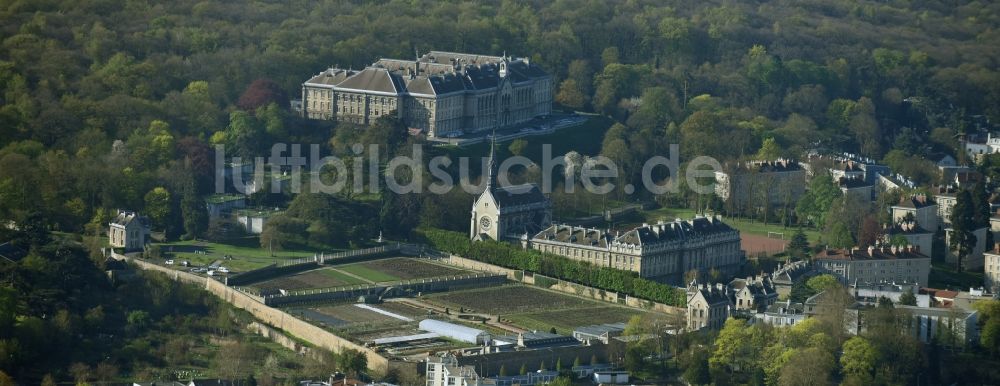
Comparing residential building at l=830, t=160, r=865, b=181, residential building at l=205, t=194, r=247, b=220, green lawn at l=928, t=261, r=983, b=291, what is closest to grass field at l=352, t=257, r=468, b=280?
residential building at l=205, t=194, r=247, b=220

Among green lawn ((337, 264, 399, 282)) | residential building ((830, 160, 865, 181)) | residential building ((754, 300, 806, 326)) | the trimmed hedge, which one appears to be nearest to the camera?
residential building ((754, 300, 806, 326))

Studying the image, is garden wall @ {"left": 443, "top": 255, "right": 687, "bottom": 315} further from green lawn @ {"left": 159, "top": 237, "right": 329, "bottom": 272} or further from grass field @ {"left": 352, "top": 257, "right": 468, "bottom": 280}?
green lawn @ {"left": 159, "top": 237, "right": 329, "bottom": 272}

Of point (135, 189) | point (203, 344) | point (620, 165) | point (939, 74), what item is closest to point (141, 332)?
point (203, 344)

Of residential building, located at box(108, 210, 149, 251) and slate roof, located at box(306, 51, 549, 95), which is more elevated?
slate roof, located at box(306, 51, 549, 95)

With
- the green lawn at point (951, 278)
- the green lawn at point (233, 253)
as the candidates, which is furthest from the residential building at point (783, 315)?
the green lawn at point (233, 253)

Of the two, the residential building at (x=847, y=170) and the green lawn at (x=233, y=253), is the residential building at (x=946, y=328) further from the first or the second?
the residential building at (x=847, y=170)

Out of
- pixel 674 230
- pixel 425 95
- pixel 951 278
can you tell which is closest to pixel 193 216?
pixel 674 230

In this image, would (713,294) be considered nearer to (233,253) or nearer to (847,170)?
(233,253)
